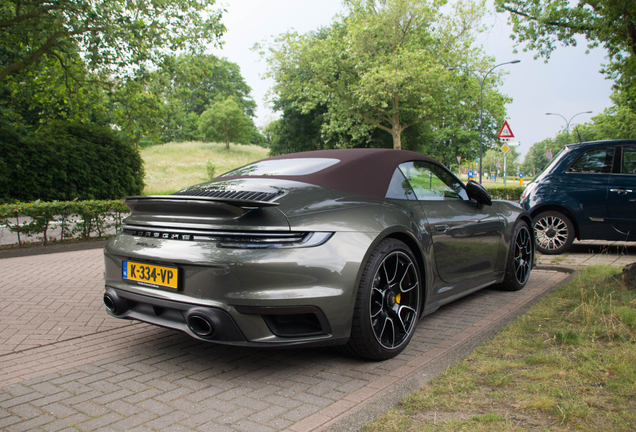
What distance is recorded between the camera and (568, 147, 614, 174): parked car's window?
23.9ft

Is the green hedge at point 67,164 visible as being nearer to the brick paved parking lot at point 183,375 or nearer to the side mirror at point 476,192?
the brick paved parking lot at point 183,375

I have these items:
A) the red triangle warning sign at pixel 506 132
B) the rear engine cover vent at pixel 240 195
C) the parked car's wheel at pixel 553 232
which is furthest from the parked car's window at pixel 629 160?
the red triangle warning sign at pixel 506 132

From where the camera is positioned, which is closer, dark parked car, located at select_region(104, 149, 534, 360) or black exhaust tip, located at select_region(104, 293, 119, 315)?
dark parked car, located at select_region(104, 149, 534, 360)

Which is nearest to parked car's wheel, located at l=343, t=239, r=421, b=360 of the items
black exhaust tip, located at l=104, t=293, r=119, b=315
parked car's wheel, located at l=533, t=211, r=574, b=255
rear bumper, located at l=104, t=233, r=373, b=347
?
rear bumper, located at l=104, t=233, r=373, b=347

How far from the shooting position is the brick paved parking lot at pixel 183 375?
7.83ft

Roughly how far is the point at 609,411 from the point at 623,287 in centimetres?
271

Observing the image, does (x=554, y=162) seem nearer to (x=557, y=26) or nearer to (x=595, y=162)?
(x=595, y=162)

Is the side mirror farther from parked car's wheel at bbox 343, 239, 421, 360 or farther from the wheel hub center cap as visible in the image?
the wheel hub center cap

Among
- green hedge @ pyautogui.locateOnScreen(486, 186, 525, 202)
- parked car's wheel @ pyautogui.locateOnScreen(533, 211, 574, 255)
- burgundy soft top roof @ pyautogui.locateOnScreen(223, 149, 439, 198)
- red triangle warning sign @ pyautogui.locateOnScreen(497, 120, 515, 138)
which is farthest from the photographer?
green hedge @ pyautogui.locateOnScreen(486, 186, 525, 202)

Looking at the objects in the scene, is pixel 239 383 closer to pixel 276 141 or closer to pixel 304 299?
pixel 304 299

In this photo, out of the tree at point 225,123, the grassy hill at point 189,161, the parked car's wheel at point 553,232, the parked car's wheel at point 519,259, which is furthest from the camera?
the tree at point 225,123

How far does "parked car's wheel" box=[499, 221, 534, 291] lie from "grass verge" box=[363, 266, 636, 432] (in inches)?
37.7

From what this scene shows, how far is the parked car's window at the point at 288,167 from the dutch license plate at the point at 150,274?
1.12 meters

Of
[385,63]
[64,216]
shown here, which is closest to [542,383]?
[64,216]
